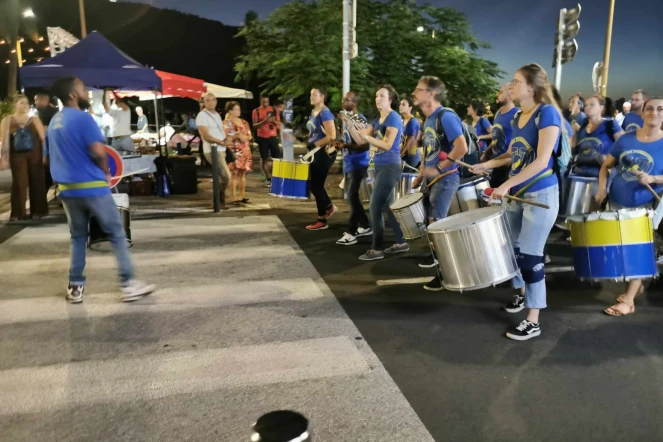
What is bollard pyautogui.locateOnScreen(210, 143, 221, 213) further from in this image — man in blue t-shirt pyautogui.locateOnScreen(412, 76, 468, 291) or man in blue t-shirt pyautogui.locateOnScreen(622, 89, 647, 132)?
man in blue t-shirt pyautogui.locateOnScreen(622, 89, 647, 132)

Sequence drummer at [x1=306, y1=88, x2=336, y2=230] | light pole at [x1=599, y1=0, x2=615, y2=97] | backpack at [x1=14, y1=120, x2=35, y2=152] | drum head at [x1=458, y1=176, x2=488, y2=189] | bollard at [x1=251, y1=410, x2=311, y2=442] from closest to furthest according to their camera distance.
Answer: bollard at [x1=251, y1=410, x2=311, y2=442]
drum head at [x1=458, y1=176, x2=488, y2=189]
drummer at [x1=306, y1=88, x2=336, y2=230]
backpack at [x1=14, y1=120, x2=35, y2=152]
light pole at [x1=599, y1=0, x2=615, y2=97]

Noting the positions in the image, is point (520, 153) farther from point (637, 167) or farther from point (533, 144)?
point (637, 167)

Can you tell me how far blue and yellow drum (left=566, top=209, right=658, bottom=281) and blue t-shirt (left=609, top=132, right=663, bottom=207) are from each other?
438mm

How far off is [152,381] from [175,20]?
162 ft

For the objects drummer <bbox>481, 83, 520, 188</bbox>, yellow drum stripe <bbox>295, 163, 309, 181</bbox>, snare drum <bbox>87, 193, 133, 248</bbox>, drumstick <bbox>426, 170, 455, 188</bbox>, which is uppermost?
drummer <bbox>481, 83, 520, 188</bbox>

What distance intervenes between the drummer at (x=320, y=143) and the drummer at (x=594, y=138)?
3.15 m

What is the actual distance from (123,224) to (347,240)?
2.76 metres

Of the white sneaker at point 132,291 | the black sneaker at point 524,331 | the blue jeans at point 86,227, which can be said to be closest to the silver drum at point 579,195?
the black sneaker at point 524,331

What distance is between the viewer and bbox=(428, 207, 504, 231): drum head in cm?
401

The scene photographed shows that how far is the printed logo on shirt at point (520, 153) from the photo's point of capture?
4.03 metres

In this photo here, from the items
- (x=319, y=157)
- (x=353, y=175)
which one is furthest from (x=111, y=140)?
(x=353, y=175)

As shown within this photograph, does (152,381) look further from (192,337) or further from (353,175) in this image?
(353,175)

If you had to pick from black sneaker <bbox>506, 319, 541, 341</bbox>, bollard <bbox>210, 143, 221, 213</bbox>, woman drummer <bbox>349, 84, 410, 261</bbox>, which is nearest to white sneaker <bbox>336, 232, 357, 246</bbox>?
woman drummer <bbox>349, 84, 410, 261</bbox>

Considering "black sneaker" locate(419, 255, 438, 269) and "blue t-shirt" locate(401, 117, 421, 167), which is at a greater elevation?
"blue t-shirt" locate(401, 117, 421, 167)
